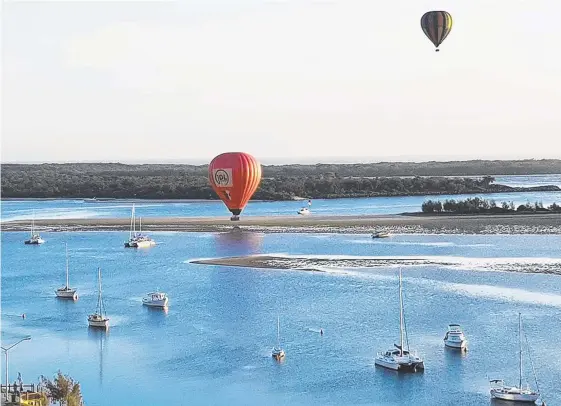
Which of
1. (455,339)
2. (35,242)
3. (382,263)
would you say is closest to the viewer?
(455,339)

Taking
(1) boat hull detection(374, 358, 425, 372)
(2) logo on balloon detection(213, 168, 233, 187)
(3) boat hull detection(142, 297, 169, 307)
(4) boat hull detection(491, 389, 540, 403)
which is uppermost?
(2) logo on balloon detection(213, 168, 233, 187)

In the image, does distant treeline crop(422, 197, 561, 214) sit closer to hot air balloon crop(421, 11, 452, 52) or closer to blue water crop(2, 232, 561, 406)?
blue water crop(2, 232, 561, 406)

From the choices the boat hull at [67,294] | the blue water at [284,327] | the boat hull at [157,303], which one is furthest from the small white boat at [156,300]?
the boat hull at [67,294]

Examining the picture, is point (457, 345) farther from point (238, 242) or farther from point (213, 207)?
point (213, 207)

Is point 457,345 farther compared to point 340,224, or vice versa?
point 340,224

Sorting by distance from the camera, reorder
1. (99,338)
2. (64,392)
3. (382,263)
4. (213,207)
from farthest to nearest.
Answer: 1. (213,207)
2. (382,263)
3. (99,338)
4. (64,392)

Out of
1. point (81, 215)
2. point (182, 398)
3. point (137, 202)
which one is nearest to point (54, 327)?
point (182, 398)

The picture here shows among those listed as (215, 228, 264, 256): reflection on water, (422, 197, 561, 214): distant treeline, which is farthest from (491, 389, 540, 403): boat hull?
(422, 197, 561, 214): distant treeline

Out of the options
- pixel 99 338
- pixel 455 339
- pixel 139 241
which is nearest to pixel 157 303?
pixel 99 338
